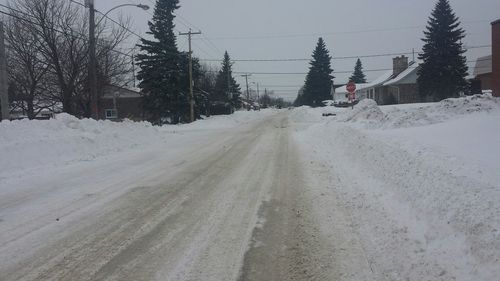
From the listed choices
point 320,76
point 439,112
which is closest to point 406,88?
point 320,76

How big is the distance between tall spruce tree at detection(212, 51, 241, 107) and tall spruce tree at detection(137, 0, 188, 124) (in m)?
26.0

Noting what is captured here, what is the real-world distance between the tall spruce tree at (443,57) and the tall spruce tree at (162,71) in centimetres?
2721

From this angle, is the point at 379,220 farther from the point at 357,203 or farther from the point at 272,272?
the point at 272,272

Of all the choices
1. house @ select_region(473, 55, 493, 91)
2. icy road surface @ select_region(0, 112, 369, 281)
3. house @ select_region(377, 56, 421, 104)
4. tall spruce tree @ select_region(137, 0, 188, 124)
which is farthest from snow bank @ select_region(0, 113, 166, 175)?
house @ select_region(377, 56, 421, 104)

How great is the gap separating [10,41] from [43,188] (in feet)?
91.8

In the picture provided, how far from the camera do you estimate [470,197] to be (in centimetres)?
577

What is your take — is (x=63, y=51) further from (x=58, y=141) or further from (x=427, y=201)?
(x=427, y=201)

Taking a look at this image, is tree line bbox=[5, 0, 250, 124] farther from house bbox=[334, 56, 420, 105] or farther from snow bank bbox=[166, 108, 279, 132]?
house bbox=[334, 56, 420, 105]

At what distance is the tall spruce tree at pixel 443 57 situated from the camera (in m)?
Answer: 51.1

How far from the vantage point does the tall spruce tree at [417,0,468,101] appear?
51144 millimetres

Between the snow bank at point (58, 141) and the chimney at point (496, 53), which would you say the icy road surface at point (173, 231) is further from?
the chimney at point (496, 53)

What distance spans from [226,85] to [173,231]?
246 ft

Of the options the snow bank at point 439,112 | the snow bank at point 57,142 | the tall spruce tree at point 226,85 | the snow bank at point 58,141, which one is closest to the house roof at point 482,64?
the tall spruce tree at point 226,85

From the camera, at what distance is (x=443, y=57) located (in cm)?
5144
